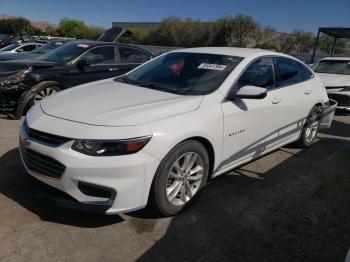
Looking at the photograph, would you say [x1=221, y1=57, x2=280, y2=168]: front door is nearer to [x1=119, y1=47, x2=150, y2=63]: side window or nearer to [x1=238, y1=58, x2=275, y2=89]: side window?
[x1=238, y1=58, x2=275, y2=89]: side window

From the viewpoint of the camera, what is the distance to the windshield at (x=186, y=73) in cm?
367

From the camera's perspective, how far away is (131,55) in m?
8.01

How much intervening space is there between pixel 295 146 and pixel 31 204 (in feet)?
13.2

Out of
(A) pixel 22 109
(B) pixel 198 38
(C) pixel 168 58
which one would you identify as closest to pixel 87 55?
(A) pixel 22 109

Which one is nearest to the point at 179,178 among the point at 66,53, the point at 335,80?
the point at 66,53

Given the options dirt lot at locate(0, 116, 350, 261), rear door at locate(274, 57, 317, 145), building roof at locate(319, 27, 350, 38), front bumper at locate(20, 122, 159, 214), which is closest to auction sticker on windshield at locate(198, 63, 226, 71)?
rear door at locate(274, 57, 317, 145)

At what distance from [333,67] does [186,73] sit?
282 inches

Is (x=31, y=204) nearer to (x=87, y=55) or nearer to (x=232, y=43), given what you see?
(x=87, y=55)

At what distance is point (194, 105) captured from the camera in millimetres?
3303

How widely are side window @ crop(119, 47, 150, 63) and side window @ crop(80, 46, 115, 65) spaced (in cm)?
25

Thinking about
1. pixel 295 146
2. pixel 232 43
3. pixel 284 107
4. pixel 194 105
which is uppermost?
pixel 194 105

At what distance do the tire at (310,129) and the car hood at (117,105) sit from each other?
8.69 ft

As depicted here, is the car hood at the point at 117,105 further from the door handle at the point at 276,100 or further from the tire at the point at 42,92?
the tire at the point at 42,92

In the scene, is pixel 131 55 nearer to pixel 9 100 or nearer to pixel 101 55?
pixel 101 55
